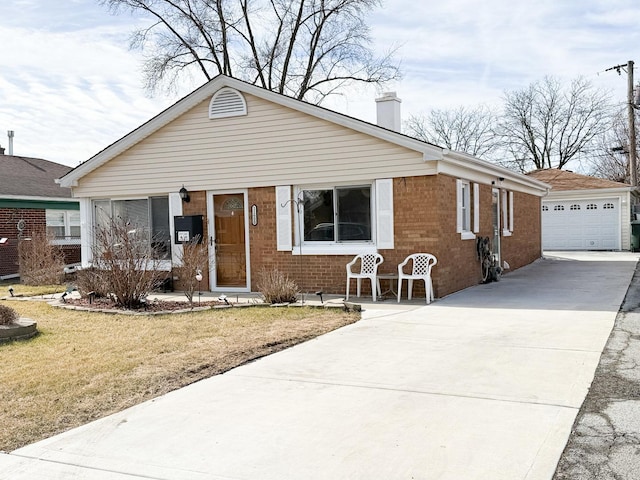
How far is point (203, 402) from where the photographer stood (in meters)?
5.34

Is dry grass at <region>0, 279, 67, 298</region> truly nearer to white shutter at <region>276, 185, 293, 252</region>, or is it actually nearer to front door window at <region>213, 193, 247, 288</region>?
front door window at <region>213, 193, 247, 288</region>

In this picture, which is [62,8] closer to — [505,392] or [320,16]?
[505,392]

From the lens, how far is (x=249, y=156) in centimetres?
1305

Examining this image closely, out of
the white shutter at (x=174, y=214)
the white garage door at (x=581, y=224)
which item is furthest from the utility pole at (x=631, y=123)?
the white shutter at (x=174, y=214)

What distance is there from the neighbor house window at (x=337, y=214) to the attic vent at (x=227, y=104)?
228 centimetres

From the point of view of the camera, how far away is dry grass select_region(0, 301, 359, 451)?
5.18 m

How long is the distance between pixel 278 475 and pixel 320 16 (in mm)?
30184

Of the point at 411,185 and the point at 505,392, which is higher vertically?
the point at 411,185

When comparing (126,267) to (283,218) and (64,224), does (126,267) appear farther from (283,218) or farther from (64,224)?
(64,224)

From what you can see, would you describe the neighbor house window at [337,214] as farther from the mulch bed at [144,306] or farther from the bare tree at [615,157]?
the bare tree at [615,157]

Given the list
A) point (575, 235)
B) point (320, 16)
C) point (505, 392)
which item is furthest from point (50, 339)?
point (320, 16)

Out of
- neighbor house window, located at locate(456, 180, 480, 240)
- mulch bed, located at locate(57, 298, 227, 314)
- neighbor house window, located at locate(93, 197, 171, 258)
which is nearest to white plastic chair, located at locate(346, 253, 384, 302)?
neighbor house window, located at locate(456, 180, 480, 240)

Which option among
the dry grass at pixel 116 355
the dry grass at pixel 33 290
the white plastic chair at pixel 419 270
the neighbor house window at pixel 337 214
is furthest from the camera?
the dry grass at pixel 33 290

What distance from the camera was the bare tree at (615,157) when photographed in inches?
1556
